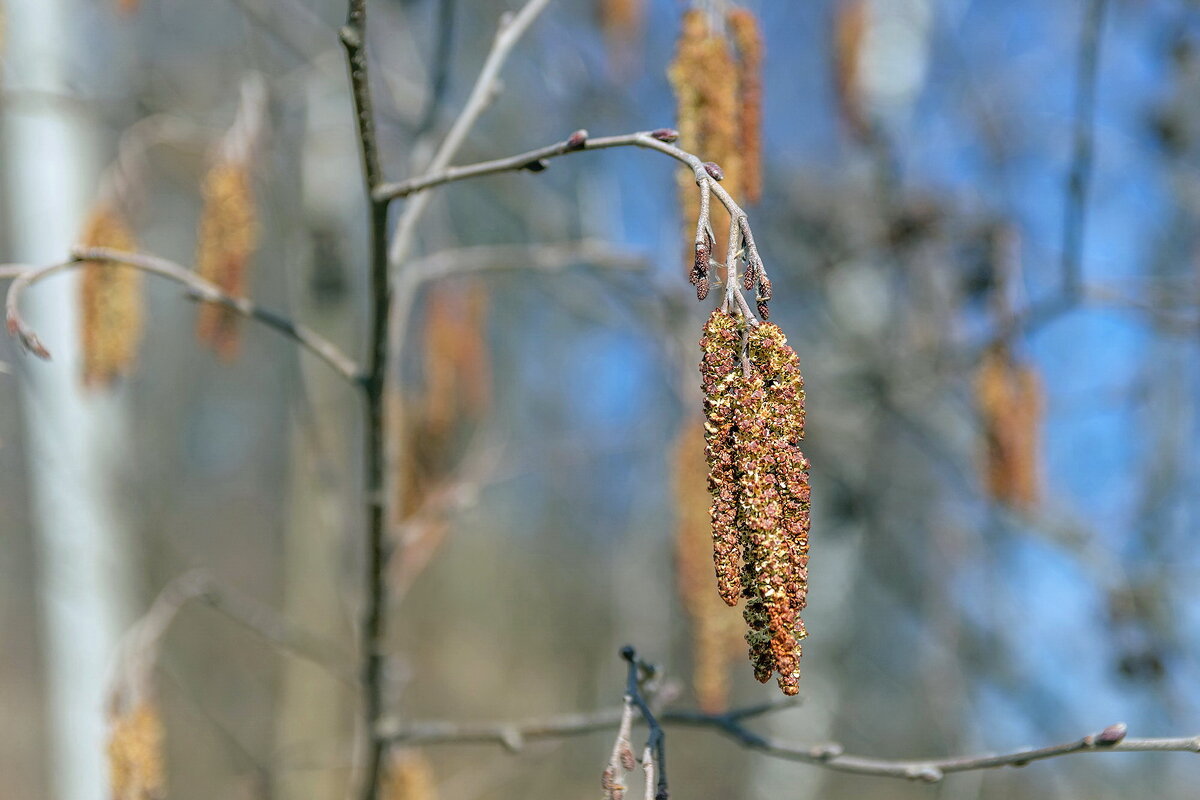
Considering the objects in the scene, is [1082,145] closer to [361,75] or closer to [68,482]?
[361,75]

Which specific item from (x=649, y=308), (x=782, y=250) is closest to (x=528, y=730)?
(x=649, y=308)

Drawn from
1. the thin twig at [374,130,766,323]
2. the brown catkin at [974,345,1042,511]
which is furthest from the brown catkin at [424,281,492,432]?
the brown catkin at [974,345,1042,511]

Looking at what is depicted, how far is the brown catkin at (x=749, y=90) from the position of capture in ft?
4.61

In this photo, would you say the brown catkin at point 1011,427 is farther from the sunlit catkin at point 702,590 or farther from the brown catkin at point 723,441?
the brown catkin at point 723,441

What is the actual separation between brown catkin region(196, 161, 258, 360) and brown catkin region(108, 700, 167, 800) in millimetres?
708

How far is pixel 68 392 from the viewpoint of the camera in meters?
3.89

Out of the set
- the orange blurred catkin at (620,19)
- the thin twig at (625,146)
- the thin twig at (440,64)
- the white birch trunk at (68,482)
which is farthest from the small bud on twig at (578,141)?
the white birch trunk at (68,482)

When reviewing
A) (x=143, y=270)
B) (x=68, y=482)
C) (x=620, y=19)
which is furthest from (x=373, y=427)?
(x=68, y=482)

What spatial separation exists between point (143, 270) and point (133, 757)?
90 cm

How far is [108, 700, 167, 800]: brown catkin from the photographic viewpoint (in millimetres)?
1677

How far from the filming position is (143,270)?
1398mm

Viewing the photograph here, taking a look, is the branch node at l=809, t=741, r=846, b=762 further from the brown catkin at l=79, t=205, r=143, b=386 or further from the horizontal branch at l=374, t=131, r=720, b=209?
the brown catkin at l=79, t=205, r=143, b=386

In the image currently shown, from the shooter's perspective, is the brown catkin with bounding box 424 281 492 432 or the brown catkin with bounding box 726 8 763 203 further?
the brown catkin with bounding box 424 281 492 432

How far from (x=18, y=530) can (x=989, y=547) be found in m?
9.60
